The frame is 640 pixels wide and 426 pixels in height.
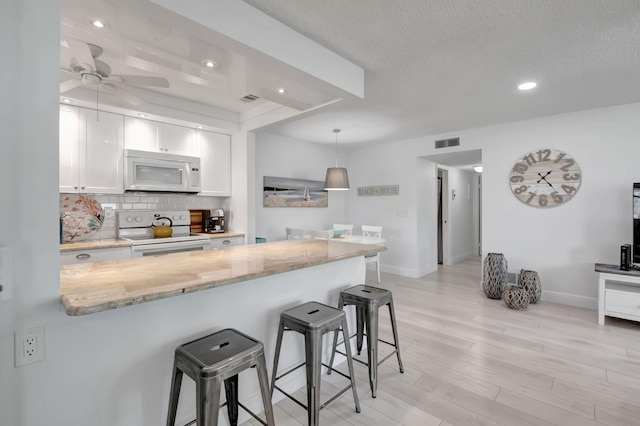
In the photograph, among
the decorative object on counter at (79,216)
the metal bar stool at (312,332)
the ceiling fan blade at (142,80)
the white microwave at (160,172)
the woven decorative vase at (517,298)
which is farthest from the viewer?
the woven decorative vase at (517,298)

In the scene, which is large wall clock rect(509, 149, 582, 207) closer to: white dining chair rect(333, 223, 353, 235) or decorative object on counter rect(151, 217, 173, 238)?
white dining chair rect(333, 223, 353, 235)

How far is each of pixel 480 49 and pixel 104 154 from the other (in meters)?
3.73

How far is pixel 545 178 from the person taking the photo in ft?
13.1

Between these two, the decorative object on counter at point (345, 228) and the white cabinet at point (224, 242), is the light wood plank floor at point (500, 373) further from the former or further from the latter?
the white cabinet at point (224, 242)

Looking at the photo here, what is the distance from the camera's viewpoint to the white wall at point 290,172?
15.7 feet

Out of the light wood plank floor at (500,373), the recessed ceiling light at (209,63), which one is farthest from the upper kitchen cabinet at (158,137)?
the light wood plank floor at (500,373)

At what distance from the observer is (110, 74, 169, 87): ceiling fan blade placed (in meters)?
2.22

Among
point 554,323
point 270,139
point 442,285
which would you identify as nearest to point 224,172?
point 270,139

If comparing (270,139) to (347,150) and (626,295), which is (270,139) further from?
(626,295)

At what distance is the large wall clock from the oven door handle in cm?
430

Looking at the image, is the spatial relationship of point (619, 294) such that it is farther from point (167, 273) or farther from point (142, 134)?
point (142, 134)

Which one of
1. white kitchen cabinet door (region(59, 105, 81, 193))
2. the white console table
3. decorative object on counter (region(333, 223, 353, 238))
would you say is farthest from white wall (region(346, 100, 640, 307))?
white kitchen cabinet door (region(59, 105, 81, 193))

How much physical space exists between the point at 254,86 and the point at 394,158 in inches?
137

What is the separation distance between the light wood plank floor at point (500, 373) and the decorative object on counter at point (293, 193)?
2489mm
